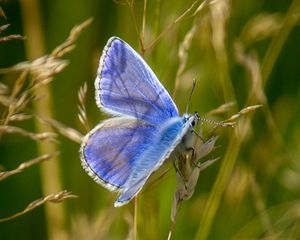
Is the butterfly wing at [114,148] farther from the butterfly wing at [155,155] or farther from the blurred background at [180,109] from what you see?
the blurred background at [180,109]

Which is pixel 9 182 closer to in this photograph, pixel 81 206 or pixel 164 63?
pixel 81 206

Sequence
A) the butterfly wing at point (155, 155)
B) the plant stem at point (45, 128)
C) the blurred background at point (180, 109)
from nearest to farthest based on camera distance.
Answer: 1. the butterfly wing at point (155, 155)
2. the blurred background at point (180, 109)
3. the plant stem at point (45, 128)

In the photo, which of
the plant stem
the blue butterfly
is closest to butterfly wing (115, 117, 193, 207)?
the blue butterfly

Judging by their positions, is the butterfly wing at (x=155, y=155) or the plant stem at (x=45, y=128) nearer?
the butterfly wing at (x=155, y=155)

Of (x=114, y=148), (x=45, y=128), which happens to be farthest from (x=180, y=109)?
(x=114, y=148)

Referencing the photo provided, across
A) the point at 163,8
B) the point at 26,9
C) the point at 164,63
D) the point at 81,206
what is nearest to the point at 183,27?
the point at 163,8

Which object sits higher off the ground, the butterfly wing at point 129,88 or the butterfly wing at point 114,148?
the butterfly wing at point 129,88

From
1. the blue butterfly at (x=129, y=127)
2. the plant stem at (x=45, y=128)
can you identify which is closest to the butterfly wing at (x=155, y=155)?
the blue butterfly at (x=129, y=127)

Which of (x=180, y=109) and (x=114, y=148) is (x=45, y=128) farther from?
(x=114, y=148)
